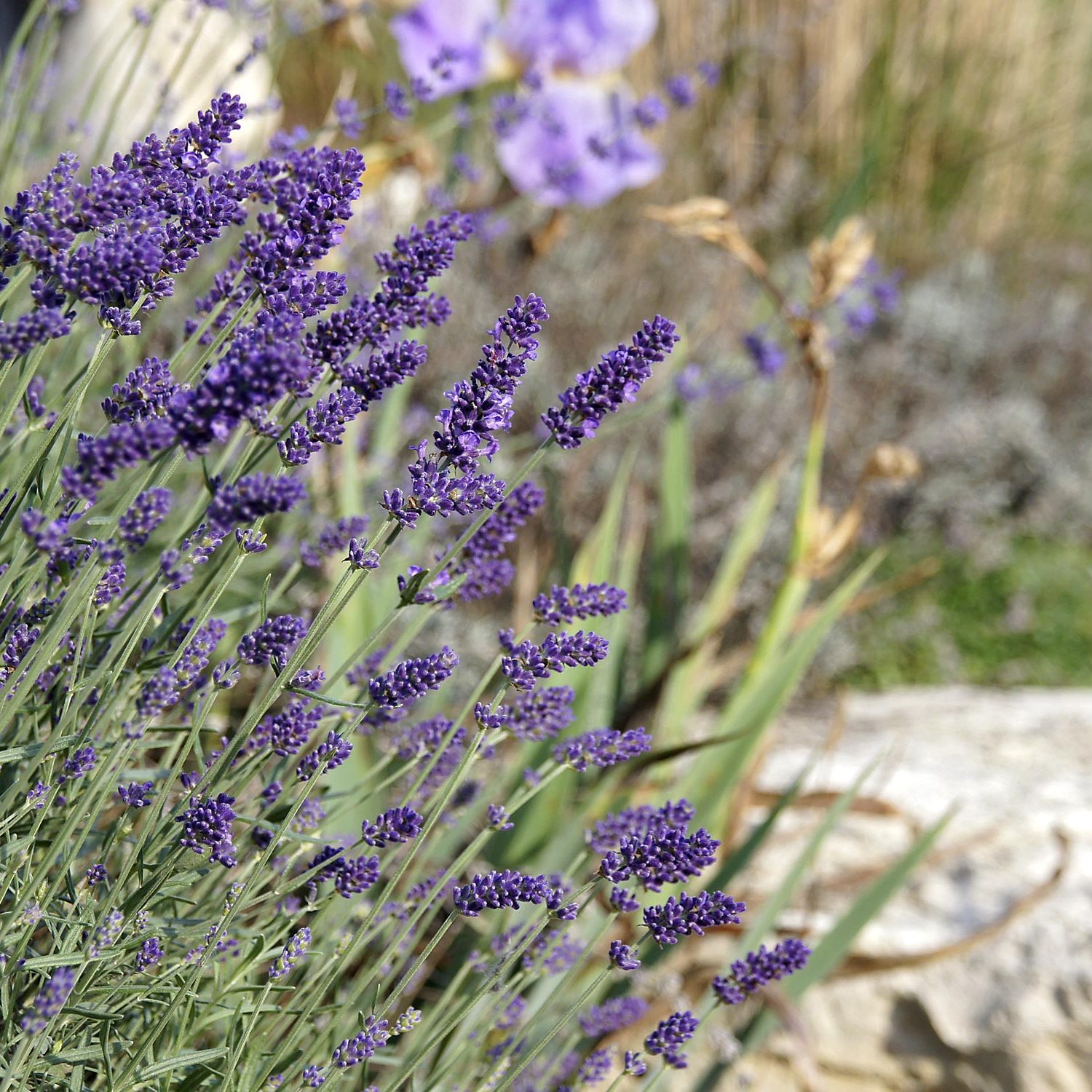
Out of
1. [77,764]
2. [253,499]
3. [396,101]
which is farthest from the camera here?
[396,101]

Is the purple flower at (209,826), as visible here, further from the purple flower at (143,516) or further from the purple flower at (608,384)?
the purple flower at (608,384)

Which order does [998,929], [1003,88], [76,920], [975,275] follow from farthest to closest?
[1003,88] < [975,275] < [998,929] < [76,920]

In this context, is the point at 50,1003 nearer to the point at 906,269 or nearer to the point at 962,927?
the point at 962,927

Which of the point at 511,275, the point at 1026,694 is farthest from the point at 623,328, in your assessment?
the point at 1026,694

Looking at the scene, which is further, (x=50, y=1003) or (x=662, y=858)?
(x=662, y=858)

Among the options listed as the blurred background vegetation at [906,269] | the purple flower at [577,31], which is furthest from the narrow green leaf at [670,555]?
the purple flower at [577,31]

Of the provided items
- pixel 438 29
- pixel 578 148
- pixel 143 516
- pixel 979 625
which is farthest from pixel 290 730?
pixel 578 148

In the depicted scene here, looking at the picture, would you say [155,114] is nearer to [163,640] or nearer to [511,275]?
[163,640]

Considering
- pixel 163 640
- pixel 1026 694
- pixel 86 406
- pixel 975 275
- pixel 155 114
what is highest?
pixel 155 114
